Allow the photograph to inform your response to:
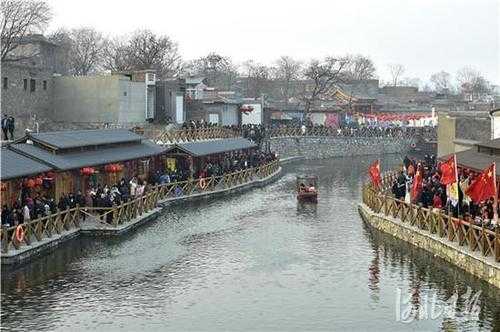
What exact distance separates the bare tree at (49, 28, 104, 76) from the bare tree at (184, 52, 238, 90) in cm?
1891

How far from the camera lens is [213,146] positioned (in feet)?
174

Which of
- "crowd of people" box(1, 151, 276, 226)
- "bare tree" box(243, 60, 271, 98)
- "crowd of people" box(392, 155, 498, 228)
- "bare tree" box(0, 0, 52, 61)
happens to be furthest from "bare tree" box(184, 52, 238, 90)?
"crowd of people" box(392, 155, 498, 228)

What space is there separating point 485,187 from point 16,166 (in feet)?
59.2

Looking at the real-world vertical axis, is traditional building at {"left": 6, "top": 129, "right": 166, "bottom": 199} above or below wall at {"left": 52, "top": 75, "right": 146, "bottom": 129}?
below

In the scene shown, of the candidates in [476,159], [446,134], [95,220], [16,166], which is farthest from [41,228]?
[446,134]

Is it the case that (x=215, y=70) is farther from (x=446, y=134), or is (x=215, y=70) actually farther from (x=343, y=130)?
(x=446, y=134)

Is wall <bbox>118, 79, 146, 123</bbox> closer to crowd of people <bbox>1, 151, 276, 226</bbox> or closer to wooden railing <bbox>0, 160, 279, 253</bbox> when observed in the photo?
crowd of people <bbox>1, 151, 276, 226</bbox>

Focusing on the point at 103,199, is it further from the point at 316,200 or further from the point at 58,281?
the point at 316,200

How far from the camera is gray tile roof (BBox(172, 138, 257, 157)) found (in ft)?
160

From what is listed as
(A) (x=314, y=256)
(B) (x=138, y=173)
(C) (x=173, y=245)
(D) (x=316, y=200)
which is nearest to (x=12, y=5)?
(B) (x=138, y=173)

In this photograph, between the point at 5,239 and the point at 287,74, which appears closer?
the point at 5,239

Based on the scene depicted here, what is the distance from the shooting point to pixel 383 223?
112 ft

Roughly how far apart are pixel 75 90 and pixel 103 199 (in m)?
27.8

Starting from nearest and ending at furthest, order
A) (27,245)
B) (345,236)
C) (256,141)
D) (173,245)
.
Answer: (27,245) < (173,245) < (345,236) < (256,141)
